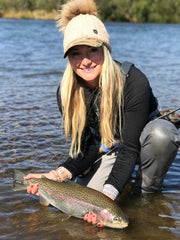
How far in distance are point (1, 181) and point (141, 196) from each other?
150 centimetres

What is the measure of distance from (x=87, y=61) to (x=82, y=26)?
30 cm

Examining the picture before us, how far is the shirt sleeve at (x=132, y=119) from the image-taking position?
3.21 meters

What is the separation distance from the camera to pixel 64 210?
3.20m

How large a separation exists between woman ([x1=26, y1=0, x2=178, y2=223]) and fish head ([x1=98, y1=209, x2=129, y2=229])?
4.3 inches

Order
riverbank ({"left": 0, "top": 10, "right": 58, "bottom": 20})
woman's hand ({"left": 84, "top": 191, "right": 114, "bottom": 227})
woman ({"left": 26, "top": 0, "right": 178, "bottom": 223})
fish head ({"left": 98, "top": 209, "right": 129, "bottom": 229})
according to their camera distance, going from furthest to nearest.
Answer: riverbank ({"left": 0, "top": 10, "right": 58, "bottom": 20}), woman ({"left": 26, "top": 0, "right": 178, "bottom": 223}), woman's hand ({"left": 84, "top": 191, "right": 114, "bottom": 227}), fish head ({"left": 98, "top": 209, "right": 129, "bottom": 229})

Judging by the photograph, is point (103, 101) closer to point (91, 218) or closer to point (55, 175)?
point (55, 175)

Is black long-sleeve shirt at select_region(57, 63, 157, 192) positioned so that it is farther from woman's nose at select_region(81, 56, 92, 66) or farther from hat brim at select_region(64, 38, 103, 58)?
hat brim at select_region(64, 38, 103, 58)

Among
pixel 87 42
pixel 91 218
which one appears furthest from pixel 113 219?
pixel 87 42

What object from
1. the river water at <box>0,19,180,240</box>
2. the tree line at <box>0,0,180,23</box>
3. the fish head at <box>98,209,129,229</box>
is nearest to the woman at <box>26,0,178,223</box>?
the fish head at <box>98,209,129,229</box>

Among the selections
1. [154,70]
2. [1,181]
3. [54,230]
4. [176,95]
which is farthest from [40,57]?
[54,230]

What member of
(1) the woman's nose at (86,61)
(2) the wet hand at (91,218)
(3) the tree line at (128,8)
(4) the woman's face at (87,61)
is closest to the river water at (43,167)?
(2) the wet hand at (91,218)

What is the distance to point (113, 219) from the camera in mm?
2922

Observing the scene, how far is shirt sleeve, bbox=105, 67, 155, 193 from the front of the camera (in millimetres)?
3215

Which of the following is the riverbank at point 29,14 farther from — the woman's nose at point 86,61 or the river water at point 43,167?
the woman's nose at point 86,61
